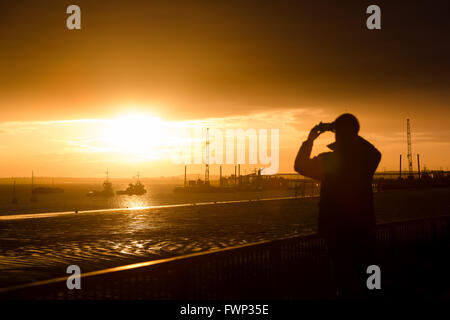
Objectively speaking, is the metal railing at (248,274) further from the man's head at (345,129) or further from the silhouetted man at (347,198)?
the man's head at (345,129)

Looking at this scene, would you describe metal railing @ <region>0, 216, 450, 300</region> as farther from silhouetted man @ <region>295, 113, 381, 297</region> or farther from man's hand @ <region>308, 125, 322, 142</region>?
man's hand @ <region>308, 125, 322, 142</region>

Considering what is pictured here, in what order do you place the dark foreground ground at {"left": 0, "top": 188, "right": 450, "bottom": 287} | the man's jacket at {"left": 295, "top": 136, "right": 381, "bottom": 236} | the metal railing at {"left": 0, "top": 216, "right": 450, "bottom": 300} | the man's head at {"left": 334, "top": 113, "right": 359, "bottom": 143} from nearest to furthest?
the metal railing at {"left": 0, "top": 216, "right": 450, "bottom": 300}
the man's jacket at {"left": 295, "top": 136, "right": 381, "bottom": 236}
the man's head at {"left": 334, "top": 113, "right": 359, "bottom": 143}
the dark foreground ground at {"left": 0, "top": 188, "right": 450, "bottom": 287}

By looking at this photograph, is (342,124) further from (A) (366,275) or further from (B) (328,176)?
(A) (366,275)

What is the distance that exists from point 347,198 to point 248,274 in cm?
176

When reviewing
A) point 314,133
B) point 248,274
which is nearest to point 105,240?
point 248,274

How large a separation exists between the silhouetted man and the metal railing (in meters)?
0.44

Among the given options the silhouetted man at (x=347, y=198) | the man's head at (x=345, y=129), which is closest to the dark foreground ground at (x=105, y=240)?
the silhouetted man at (x=347, y=198)

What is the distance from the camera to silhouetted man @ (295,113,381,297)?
400 centimetres

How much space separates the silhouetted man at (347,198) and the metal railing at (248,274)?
44 cm

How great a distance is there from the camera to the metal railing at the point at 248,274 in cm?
368

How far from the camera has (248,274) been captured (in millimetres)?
5238

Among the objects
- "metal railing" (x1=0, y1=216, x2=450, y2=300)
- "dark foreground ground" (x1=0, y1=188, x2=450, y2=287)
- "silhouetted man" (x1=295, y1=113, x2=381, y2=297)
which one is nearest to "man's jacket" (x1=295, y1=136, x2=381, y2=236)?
"silhouetted man" (x1=295, y1=113, x2=381, y2=297)

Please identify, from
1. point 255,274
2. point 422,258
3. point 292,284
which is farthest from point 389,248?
point 255,274

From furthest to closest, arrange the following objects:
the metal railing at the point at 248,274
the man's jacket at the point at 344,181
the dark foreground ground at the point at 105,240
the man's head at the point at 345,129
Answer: the dark foreground ground at the point at 105,240, the man's head at the point at 345,129, the man's jacket at the point at 344,181, the metal railing at the point at 248,274
